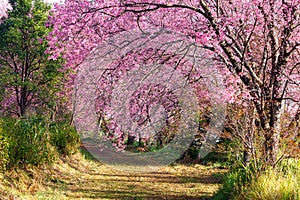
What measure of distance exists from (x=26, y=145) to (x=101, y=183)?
2429 mm

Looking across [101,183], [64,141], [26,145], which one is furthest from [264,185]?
[64,141]

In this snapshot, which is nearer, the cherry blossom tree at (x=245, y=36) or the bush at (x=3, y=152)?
the cherry blossom tree at (x=245, y=36)

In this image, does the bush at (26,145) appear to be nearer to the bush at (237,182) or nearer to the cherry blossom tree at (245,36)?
the cherry blossom tree at (245,36)

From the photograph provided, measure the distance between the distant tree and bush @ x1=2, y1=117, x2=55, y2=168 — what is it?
8.91m

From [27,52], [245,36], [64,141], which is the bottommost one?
[64,141]

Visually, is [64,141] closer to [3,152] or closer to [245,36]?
[3,152]

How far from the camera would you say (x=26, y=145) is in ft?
23.5

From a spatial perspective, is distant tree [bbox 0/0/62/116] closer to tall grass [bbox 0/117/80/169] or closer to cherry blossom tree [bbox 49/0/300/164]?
tall grass [bbox 0/117/80/169]

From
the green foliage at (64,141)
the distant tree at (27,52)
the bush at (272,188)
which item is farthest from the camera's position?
the distant tree at (27,52)

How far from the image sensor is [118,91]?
328 inches

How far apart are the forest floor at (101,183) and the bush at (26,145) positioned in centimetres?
21

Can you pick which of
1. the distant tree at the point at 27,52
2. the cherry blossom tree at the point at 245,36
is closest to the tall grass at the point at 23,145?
the cherry blossom tree at the point at 245,36

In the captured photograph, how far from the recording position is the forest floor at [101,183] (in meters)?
6.48

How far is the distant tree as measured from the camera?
671 inches
